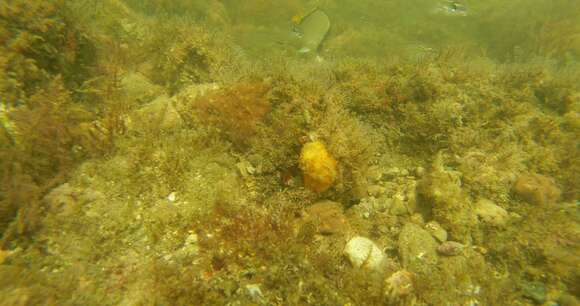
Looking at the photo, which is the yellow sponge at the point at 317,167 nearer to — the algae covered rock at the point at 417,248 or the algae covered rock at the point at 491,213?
the algae covered rock at the point at 417,248

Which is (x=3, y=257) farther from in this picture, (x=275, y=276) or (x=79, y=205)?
(x=275, y=276)

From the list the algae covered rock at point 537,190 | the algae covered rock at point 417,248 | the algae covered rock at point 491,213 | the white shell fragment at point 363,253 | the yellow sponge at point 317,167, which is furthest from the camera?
the algae covered rock at point 537,190

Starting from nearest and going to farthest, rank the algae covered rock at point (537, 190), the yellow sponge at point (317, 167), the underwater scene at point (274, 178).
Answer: the underwater scene at point (274, 178), the yellow sponge at point (317, 167), the algae covered rock at point (537, 190)

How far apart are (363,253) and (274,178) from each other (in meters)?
1.66

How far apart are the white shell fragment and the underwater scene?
0.08ft

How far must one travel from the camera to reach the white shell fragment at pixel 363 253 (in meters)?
3.57

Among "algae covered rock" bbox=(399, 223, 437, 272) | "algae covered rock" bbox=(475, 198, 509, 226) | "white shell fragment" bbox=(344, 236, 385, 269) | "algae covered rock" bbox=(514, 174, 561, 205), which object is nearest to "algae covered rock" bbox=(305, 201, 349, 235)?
"white shell fragment" bbox=(344, 236, 385, 269)

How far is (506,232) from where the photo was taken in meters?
4.23

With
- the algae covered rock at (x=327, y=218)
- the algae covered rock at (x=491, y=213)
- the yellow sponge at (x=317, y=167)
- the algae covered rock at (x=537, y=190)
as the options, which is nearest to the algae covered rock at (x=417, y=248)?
the algae covered rock at (x=327, y=218)

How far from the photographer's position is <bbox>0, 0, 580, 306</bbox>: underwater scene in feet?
10.9

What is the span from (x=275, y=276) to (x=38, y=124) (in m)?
3.90

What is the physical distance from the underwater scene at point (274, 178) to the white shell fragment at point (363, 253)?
24mm

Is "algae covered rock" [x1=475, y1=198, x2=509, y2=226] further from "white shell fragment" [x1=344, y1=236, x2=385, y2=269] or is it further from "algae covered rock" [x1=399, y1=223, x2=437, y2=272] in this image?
"white shell fragment" [x1=344, y1=236, x2=385, y2=269]

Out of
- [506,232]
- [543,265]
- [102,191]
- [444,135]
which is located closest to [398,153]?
[444,135]
